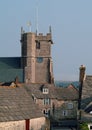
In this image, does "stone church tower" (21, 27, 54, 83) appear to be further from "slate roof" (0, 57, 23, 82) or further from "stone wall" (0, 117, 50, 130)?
"stone wall" (0, 117, 50, 130)

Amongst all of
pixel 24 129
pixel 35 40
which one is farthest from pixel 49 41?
pixel 24 129

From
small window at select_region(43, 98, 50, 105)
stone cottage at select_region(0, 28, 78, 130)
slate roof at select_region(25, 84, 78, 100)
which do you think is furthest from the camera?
small window at select_region(43, 98, 50, 105)

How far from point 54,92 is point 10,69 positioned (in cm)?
2816

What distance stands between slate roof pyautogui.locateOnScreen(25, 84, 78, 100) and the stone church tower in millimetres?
20300

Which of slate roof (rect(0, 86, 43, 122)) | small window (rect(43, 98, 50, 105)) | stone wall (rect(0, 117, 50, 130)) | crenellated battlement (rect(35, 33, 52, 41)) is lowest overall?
small window (rect(43, 98, 50, 105))

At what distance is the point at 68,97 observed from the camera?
96562 mm

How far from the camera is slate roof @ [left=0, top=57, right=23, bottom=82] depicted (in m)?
121

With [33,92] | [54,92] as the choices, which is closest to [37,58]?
[54,92]

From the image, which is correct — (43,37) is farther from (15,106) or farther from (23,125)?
(23,125)

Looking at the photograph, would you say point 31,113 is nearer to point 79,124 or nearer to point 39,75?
point 79,124

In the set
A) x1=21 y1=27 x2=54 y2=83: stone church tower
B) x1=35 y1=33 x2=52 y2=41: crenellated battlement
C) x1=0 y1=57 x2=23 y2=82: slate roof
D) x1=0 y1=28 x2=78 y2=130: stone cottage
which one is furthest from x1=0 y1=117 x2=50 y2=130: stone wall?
x1=0 y1=57 x2=23 y2=82: slate roof

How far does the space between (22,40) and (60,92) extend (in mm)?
28039

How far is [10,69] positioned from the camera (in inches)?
4857

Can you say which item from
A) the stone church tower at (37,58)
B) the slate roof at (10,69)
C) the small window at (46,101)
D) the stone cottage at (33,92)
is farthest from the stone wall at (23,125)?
the slate roof at (10,69)
